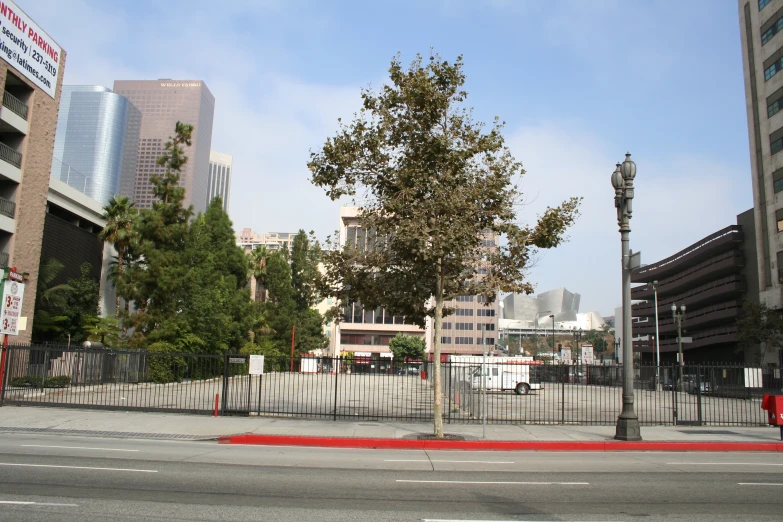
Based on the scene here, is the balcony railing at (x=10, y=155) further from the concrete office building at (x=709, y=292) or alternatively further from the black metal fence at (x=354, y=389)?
the concrete office building at (x=709, y=292)

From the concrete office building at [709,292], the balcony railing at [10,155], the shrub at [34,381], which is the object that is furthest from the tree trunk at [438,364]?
the concrete office building at [709,292]

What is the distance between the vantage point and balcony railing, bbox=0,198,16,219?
34344mm

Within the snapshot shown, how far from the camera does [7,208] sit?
3469 centimetres

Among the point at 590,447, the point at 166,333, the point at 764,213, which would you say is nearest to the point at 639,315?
the point at 764,213

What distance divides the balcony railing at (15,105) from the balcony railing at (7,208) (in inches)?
204

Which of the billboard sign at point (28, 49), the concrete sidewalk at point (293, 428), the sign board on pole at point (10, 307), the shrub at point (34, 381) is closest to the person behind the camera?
the concrete sidewalk at point (293, 428)

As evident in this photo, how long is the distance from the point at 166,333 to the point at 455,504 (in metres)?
34.1

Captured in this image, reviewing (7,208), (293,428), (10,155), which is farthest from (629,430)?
(10,155)

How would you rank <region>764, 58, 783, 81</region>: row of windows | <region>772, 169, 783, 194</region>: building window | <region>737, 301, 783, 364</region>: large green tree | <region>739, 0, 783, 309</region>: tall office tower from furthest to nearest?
1. <region>772, 169, 783, 194</region>: building window
2. <region>739, 0, 783, 309</region>: tall office tower
3. <region>764, 58, 783, 81</region>: row of windows
4. <region>737, 301, 783, 364</region>: large green tree

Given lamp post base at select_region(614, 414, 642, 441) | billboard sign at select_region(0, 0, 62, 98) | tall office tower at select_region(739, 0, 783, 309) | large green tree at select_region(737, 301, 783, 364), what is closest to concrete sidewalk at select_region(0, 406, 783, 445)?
lamp post base at select_region(614, 414, 642, 441)

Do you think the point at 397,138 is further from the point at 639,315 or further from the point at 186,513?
the point at 639,315

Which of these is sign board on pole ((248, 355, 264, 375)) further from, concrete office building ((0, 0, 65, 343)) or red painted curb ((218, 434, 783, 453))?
concrete office building ((0, 0, 65, 343))

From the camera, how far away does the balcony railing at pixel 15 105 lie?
113 ft

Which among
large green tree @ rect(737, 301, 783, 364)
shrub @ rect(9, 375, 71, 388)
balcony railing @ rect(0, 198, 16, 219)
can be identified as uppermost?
balcony railing @ rect(0, 198, 16, 219)
